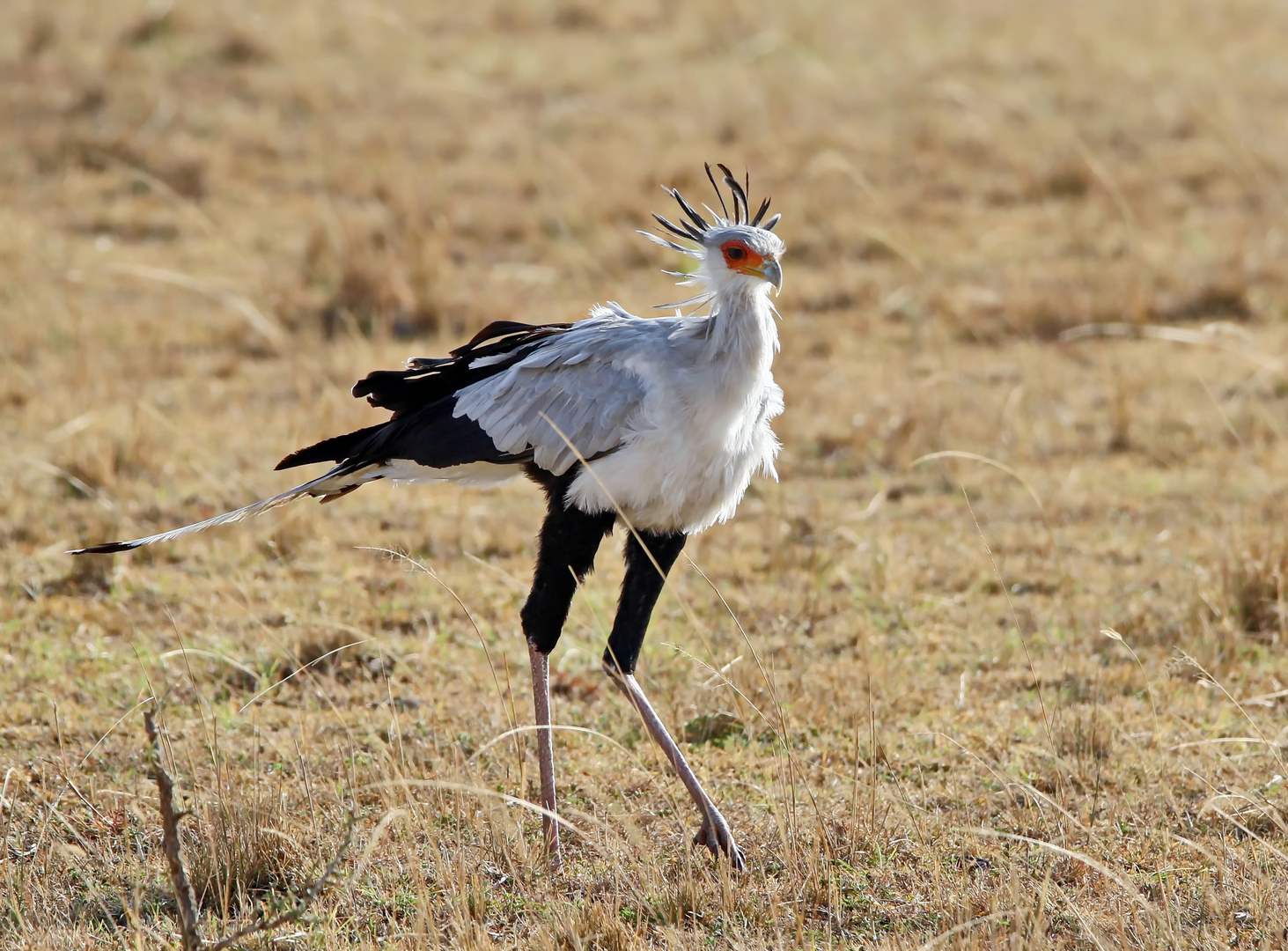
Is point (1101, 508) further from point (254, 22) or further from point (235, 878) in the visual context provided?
point (254, 22)

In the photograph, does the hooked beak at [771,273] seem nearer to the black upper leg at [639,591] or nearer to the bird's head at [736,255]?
the bird's head at [736,255]

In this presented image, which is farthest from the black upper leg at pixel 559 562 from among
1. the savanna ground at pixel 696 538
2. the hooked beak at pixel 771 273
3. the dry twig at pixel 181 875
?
the dry twig at pixel 181 875

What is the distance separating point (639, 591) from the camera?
411 centimetres

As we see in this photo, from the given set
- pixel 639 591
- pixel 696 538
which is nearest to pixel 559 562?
pixel 639 591

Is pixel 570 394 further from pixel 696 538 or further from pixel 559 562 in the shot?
pixel 696 538

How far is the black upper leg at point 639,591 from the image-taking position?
13.5ft

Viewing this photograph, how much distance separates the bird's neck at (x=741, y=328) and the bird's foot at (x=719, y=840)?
122 cm

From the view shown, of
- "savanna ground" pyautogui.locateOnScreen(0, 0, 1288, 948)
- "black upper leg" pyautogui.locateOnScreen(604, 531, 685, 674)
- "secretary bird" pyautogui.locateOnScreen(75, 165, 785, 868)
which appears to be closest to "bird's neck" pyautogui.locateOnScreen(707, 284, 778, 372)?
"secretary bird" pyautogui.locateOnScreen(75, 165, 785, 868)

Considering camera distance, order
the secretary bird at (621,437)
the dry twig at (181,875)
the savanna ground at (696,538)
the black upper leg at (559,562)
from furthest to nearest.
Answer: the black upper leg at (559,562), the secretary bird at (621,437), the savanna ground at (696,538), the dry twig at (181,875)

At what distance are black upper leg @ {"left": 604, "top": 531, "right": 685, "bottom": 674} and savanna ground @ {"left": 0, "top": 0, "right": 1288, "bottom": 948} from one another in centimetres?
25

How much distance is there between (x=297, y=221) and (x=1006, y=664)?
694cm

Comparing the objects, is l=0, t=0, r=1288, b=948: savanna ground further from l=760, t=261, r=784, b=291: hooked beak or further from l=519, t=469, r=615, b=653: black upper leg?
l=760, t=261, r=784, b=291: hooked beak

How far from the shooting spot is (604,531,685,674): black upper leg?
411 centimetres

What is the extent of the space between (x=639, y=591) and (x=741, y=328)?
795 millimetres
